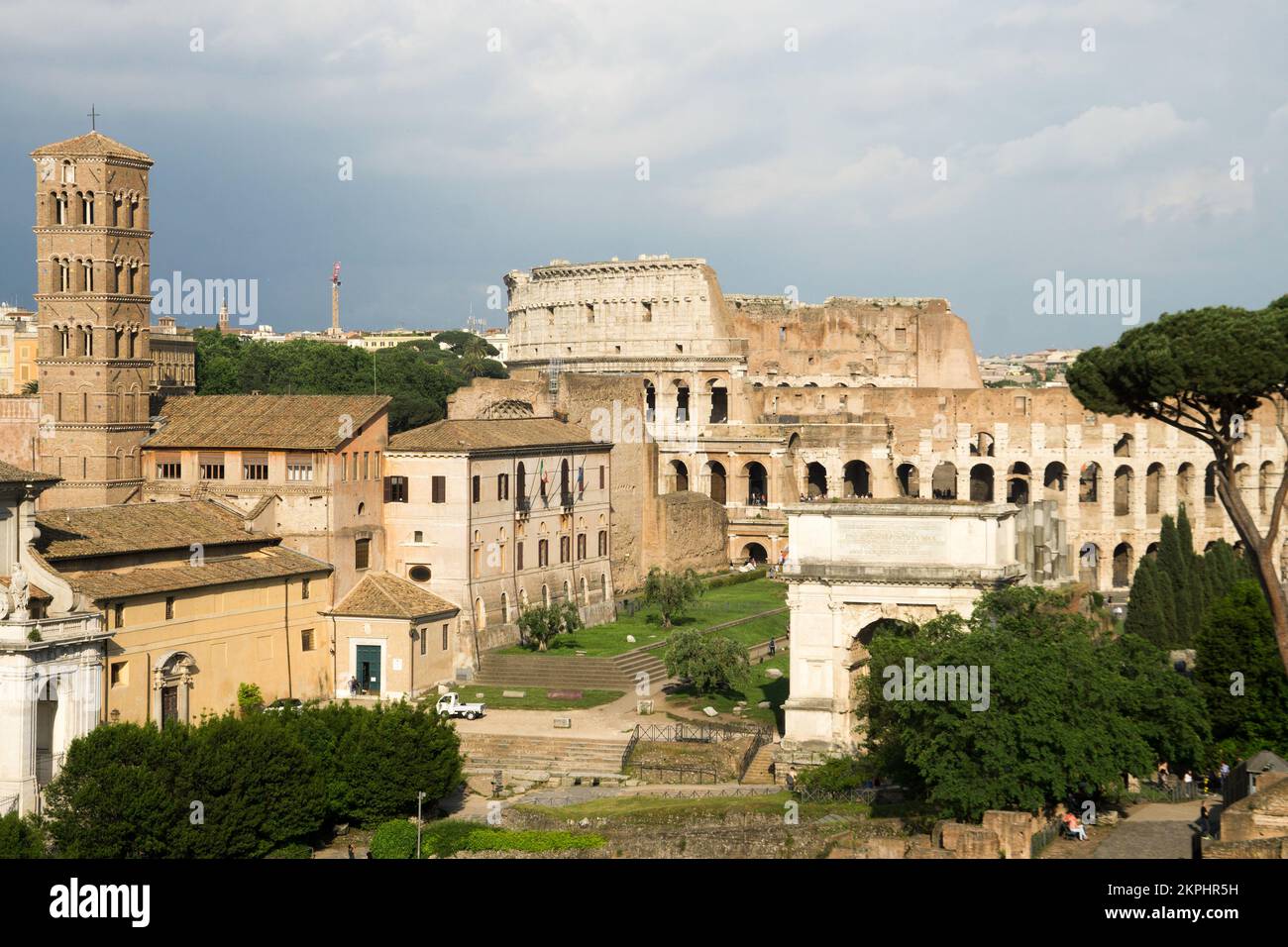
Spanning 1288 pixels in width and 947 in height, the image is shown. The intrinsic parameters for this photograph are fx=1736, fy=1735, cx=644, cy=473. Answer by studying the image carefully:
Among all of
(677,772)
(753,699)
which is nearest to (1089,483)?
(753,699)

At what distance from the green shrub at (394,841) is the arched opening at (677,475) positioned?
209ft

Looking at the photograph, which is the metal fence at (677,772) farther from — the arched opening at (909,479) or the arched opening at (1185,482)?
the arched opening at (1185,482)

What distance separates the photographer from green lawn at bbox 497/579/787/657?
5303 centimetres

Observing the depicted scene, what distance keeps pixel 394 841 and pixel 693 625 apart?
76.9 feet

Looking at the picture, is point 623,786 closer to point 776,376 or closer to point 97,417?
point 97,417

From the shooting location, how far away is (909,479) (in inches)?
3861

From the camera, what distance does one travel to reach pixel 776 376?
10938 cm

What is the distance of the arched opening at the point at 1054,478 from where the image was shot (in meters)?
93.6

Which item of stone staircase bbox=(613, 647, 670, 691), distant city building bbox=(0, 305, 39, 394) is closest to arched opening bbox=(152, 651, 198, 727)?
stone staircase bbox=(613, 647, 670, 691)

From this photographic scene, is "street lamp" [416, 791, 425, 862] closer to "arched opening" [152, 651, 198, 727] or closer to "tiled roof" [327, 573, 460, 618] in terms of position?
"arched opening" [152, 651, 198, 727]

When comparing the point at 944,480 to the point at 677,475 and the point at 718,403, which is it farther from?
the point at 718,403
